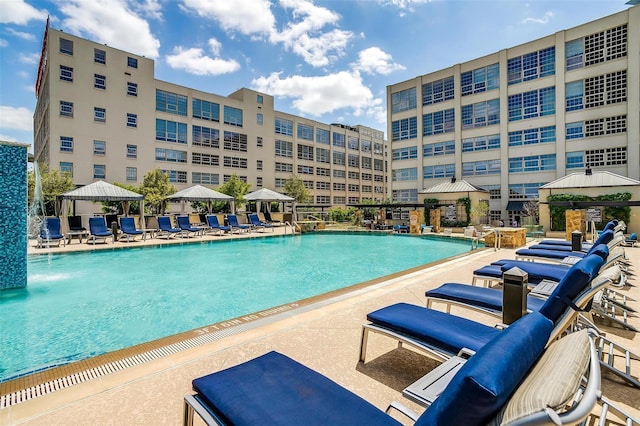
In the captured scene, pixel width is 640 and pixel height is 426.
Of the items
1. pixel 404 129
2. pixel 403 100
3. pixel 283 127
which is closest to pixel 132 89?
pixel 283 127

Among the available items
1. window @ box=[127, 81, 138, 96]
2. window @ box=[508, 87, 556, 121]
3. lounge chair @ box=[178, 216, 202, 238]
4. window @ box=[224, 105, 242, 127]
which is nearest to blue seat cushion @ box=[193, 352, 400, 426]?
lounge chair @ box=[178, 216, 202, 238]

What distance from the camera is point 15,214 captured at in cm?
681

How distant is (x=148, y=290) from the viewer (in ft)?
24.6

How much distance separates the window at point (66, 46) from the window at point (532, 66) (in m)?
40.9

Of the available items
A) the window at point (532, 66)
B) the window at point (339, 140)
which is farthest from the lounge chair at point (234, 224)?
the window at point (339, 140)

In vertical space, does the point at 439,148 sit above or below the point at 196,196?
above

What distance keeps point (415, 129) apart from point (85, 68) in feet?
112

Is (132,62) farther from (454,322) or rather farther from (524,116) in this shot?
(454,322)

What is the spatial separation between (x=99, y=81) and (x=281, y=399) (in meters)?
39.4

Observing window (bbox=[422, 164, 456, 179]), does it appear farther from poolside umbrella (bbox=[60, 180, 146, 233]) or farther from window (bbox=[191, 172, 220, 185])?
poolside umbrella (bbox=[60, 180, 146, 233])

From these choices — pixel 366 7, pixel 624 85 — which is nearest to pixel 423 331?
pixel 366 7

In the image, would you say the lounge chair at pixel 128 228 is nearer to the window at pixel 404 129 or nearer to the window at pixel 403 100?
the window at pixel 404 129

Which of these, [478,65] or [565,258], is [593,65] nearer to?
[478,65]

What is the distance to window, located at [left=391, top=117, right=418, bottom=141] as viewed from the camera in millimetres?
37156
